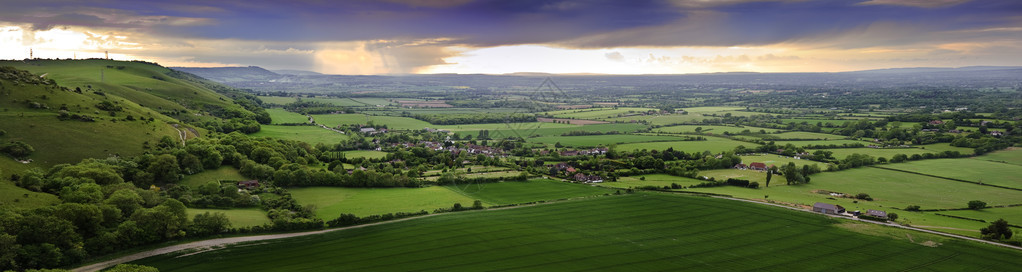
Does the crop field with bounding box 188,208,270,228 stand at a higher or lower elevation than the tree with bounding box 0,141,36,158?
lower

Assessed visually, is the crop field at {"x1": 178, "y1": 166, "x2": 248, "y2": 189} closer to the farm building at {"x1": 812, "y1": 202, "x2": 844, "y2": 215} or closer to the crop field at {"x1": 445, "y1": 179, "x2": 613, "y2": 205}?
the crop field at {"x1": 445, "y1": 179, "x2": 613, "y2": 205}

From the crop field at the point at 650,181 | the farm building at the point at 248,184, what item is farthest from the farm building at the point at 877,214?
the farm building at the point at 248,184

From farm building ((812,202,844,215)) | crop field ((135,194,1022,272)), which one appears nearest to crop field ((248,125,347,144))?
crop field ((135,194,1022,272))

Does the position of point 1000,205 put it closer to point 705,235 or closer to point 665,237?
point 705,235

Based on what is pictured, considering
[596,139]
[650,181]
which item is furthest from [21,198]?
[596,139]

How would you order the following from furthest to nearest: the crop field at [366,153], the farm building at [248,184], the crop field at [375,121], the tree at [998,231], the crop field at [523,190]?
the crop field at [375,121] < the crop field at [366,153] < the crop field at [523,190] < the farm building at [248,184] < the tree at [998,231]

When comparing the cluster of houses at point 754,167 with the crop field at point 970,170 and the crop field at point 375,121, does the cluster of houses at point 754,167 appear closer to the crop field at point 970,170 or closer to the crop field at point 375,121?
the crop field at point 970,170

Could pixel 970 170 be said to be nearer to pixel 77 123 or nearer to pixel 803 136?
pixel 803 136
